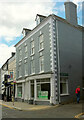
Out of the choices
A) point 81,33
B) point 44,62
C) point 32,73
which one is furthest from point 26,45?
point 81,33

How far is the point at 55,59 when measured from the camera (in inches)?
665

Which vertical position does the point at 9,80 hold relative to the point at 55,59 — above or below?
below

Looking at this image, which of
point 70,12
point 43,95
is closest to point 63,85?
point 43,95

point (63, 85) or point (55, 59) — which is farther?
point (63, 85)

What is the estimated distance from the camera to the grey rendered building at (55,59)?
1678cm

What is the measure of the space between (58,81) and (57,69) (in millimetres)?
1306

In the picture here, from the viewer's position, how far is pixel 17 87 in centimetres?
2559

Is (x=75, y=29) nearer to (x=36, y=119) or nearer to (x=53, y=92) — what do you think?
(x=53, y=92)

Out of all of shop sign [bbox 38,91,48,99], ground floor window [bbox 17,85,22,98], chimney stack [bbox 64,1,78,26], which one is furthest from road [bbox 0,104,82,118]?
chimney stack [bbox 64,1,78,26]

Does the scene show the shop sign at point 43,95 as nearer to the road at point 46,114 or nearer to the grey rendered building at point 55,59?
the grey rendered building at point 55,59

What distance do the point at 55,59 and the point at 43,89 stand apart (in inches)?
147

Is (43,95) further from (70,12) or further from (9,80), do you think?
(9,80)

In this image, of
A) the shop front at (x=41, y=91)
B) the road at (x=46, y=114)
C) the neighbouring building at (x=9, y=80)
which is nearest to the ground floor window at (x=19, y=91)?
the neighbouring building at (x=9, y=80)

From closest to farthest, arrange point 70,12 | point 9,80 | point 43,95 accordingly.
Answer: point 43,95 → point 70,12 → point 9,80
